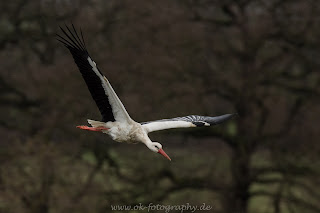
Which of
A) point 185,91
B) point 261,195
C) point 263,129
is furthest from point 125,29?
point 261,195

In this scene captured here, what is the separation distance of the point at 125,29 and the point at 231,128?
3.22 meters

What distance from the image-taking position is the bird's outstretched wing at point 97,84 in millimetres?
7441

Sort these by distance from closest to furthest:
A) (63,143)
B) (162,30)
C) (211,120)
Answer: (211,120) → (63,143) → (162,30)

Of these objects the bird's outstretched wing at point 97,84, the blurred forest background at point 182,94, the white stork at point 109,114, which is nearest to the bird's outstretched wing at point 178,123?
the white stork at point 109,114

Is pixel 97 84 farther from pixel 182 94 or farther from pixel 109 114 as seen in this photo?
pixel 182 94

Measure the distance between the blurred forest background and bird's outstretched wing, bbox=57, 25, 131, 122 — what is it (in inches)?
182

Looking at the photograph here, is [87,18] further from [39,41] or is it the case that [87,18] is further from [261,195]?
[261,195]

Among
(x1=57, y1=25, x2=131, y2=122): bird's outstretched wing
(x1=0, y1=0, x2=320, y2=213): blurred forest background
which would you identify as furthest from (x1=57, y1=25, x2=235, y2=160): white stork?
(x1=0, y1=0, x2=320, y2=213): blurred forest background

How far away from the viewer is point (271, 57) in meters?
13.9

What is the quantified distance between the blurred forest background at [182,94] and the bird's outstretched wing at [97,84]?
4.63 m

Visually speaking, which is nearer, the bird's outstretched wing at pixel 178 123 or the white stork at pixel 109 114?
the white stork at pixel 109 114

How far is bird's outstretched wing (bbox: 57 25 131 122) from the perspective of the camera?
744cm

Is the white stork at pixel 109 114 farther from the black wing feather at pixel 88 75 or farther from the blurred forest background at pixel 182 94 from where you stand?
the blurred forest background at pixel 182 94

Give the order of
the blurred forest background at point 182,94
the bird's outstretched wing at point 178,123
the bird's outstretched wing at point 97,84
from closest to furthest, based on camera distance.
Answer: the bird's outstretched wing at point 97,84 < the bird's outstretched wing at point 178,123 < the blurred forest background at point 182,94
